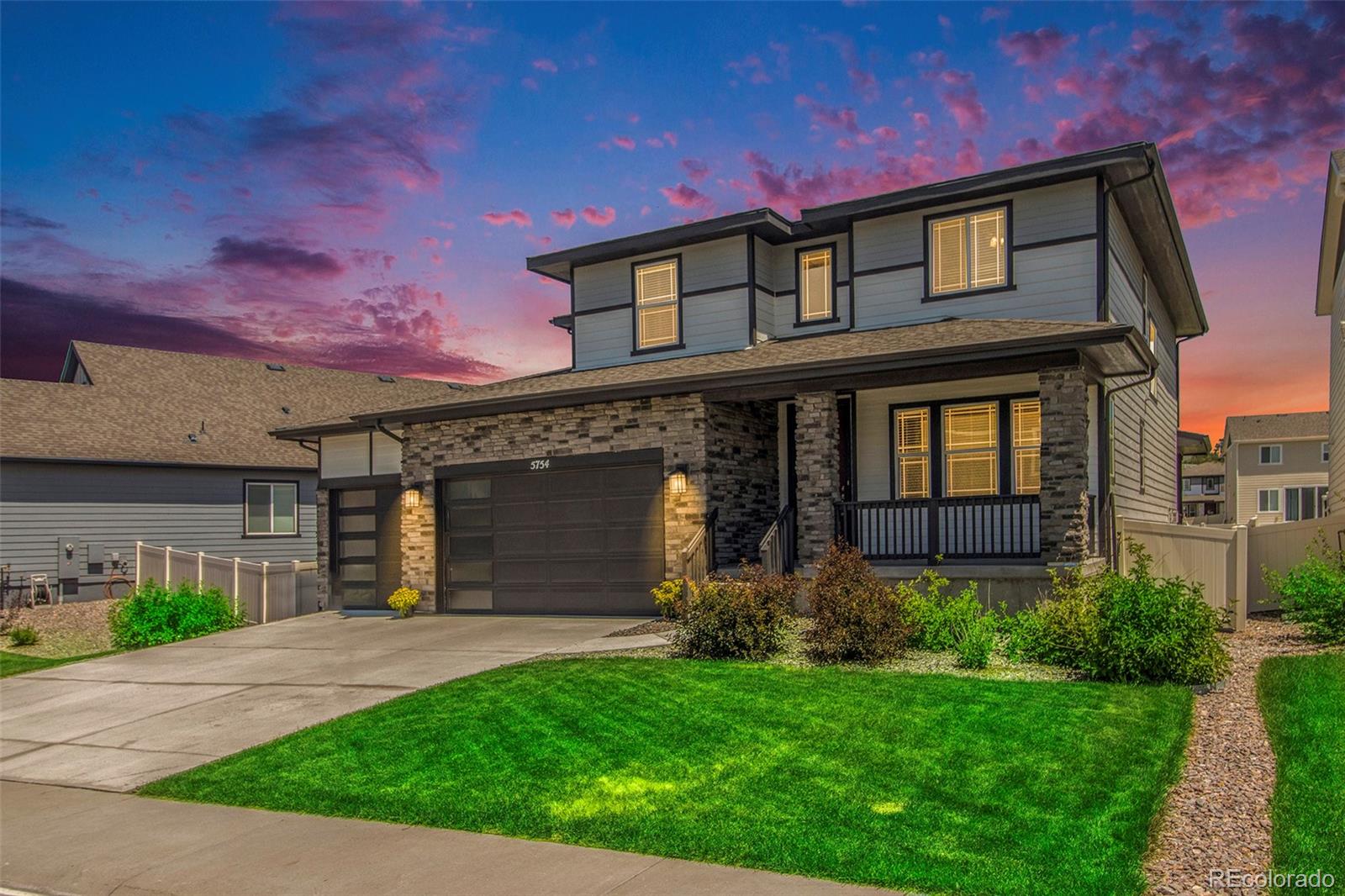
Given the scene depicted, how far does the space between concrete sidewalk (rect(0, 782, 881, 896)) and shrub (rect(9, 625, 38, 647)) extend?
1255 centimetres

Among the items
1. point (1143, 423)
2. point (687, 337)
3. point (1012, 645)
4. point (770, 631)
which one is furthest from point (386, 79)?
point (1143, 423)

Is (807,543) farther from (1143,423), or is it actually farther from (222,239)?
(222,239)

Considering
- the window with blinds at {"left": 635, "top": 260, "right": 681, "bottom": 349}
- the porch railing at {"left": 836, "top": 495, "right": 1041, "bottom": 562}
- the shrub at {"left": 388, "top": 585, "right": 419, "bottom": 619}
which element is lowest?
the shrub at {"left": 388, "top": 585, "right": 419, "bottom": 619}

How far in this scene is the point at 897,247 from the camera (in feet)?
57.6

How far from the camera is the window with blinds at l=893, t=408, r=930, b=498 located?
16.6 metres

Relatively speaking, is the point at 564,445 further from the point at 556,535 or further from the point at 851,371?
the point at 851,371

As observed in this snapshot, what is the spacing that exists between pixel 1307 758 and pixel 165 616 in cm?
1729

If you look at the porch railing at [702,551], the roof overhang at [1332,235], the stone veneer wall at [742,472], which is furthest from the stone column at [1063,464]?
the roof overhang at [1332,235]

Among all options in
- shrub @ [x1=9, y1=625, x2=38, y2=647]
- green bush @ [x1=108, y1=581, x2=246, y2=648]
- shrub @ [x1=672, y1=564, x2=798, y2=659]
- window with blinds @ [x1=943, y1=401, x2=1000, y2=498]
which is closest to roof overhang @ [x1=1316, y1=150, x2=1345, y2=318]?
window with blinds @ [x1=943, y1=401, x2=1000, y2=498]

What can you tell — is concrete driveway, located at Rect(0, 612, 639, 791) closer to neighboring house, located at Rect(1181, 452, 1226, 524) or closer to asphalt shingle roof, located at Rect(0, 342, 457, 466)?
asphalt shingle roof, located at Rect(0, 342, 457, 466)

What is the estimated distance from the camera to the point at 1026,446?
51.9ft

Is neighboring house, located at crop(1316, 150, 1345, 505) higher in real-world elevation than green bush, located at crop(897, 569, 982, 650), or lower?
higher

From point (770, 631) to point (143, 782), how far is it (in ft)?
21.7

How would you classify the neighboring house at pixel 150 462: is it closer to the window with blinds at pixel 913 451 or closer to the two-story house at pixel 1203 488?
the window with blinds at pixel 913 451
